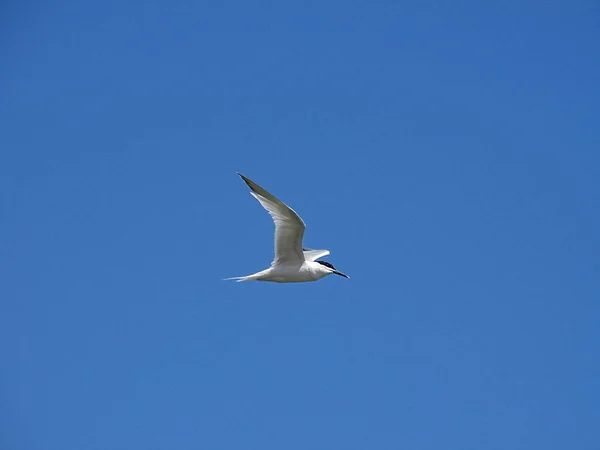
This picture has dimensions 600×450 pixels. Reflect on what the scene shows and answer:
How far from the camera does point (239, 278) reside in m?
16.8

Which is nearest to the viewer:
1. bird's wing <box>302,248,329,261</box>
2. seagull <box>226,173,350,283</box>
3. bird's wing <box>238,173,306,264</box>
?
bird's wing <box>238,173,306,264</box>

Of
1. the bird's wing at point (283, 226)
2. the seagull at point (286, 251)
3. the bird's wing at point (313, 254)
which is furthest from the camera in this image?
the bird's wing at point (313, 254)

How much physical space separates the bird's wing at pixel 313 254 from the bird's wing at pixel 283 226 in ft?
6.38

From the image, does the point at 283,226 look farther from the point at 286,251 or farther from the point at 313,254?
the point at 313,254

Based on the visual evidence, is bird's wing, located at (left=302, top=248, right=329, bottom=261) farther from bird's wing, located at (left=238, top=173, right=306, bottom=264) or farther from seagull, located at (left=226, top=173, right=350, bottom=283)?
bird's wing, located at (left=238, top=173, right=306, bottom=264)

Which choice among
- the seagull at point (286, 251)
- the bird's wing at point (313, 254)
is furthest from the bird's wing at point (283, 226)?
the bird's wing at point (313, 254)

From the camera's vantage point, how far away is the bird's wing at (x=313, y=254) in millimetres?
19177

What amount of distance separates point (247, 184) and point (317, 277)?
321 cm

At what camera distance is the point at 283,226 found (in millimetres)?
16359

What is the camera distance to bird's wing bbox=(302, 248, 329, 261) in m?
19.2

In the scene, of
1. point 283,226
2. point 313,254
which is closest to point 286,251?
point 283,226

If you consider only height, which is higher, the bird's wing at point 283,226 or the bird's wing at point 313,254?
the bird's wing at point 313,254

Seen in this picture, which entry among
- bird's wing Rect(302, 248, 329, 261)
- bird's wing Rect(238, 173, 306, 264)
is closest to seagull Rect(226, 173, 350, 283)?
bird's wing Rect(238, 173, 306, 264)

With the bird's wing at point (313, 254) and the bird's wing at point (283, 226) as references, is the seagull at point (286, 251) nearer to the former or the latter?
the bird's wing at point (283, 226)
